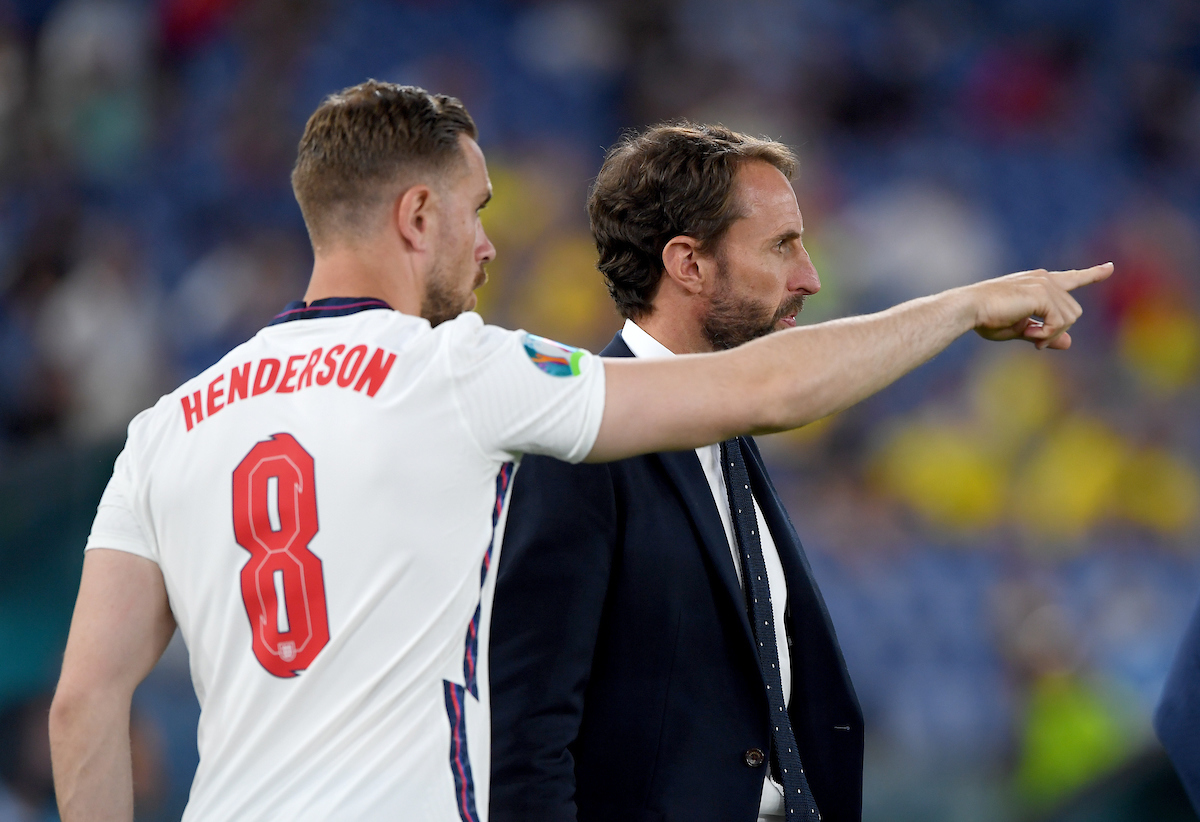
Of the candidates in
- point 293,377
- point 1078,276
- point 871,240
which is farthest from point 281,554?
point 871,240

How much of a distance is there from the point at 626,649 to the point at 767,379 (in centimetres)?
58

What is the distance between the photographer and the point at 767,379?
4.96 feet

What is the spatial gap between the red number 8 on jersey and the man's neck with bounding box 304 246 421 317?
0.77ft

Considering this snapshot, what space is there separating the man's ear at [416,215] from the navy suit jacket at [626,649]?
Answer: 43 centimetres

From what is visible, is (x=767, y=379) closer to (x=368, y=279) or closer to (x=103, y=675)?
(x=368, y=279)

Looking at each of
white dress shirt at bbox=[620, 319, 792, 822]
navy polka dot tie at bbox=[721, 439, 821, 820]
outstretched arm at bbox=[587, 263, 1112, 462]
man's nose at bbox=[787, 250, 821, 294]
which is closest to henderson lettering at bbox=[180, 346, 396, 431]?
outstretched arm at bbox=[587, 263, 1112, 462]

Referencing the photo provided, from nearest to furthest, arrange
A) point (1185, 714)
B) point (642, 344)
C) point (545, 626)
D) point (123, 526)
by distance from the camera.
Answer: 1. point (123, 526)
2. point (1185, 714)
3. point (545, 626)
4. point (642, 344)

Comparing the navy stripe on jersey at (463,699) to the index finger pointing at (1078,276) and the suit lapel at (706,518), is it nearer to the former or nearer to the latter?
the suit lapel at (706,518)

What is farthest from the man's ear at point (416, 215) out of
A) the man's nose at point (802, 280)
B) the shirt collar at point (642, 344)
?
the man's nose at point (802, 280)

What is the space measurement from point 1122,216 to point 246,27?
18.1ft

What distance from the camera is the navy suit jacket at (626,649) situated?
1806mm

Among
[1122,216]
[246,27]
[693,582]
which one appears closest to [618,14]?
[246,27]

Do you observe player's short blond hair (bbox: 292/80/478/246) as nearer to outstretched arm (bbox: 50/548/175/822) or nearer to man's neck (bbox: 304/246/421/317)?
man's neck (bbox: 304/246/421/317)

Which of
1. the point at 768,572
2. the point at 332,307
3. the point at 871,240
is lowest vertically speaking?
the point at 768,572
